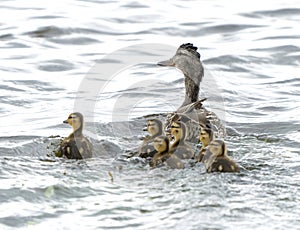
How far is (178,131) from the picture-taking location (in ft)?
24.6

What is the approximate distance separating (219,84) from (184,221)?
18.3ft

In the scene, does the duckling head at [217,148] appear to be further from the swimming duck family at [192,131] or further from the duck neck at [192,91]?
the duck neck at [192,91]

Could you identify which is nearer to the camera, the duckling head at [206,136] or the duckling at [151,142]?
the duckling at [151,142]

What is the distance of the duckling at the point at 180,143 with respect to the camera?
7137mm

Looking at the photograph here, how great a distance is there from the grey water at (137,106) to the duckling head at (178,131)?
1.61 ft

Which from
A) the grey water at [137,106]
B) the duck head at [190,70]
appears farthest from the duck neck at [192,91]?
the grey water at [137,106]

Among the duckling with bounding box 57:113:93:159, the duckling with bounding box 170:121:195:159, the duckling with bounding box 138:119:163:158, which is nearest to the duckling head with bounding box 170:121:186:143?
the duckling with bounding box 170:121:195:159

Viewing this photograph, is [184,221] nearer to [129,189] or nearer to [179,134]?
[129,189]

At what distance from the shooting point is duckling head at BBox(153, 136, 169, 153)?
7.03m

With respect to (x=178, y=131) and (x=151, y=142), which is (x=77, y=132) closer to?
(x=151, y=142)

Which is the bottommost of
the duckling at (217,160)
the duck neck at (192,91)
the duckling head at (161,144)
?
the duckling at (217,160)

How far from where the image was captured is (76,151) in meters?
7.21

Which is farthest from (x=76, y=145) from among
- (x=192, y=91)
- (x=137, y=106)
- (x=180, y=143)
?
(x=137, y=106)

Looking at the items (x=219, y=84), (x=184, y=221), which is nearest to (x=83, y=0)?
(x=219, y=84)
